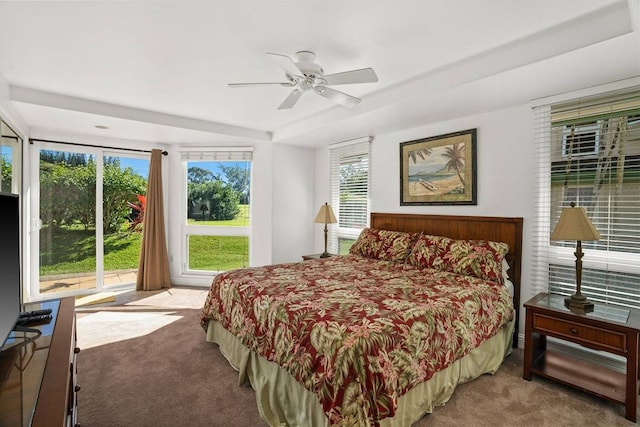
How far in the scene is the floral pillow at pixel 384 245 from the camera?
355cm

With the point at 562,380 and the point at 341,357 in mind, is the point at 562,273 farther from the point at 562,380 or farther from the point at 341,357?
the point at 341,357

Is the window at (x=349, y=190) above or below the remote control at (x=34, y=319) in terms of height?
above

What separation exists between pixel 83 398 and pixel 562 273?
3.89m

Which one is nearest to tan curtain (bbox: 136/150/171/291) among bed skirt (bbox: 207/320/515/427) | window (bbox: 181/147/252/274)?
window (bbox: 181/147/252/274)

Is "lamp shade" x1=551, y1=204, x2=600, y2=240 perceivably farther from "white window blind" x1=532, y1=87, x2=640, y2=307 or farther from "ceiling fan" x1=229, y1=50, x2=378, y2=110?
"ceiling fan" x1=229, y1=50, x2=378, y2=110

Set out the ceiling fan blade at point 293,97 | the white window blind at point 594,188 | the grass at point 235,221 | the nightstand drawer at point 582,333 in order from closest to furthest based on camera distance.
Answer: the nightstand drawer at point 582,333 < the white window blind at point 594,188 < the ceiling fan blade at point 293,97 < the grass at point 235,221

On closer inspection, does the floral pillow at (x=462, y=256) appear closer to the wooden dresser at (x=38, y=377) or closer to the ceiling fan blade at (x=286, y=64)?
the ceiling fan blade at (x=286, y=64)

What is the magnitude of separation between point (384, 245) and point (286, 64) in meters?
2.26

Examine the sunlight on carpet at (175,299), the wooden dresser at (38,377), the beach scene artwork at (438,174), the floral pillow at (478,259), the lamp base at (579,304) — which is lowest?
the sunlight on carpet at (175,299)

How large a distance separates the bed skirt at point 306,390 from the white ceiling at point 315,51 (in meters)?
2.10

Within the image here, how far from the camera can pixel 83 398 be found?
222 centimetres

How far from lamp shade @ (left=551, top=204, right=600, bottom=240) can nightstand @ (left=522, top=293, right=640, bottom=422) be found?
526 mm

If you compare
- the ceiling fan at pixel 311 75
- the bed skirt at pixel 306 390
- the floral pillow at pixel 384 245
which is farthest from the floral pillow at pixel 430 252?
the ceiling fan at pixel 311 75

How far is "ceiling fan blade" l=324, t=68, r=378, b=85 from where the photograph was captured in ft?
7.31
